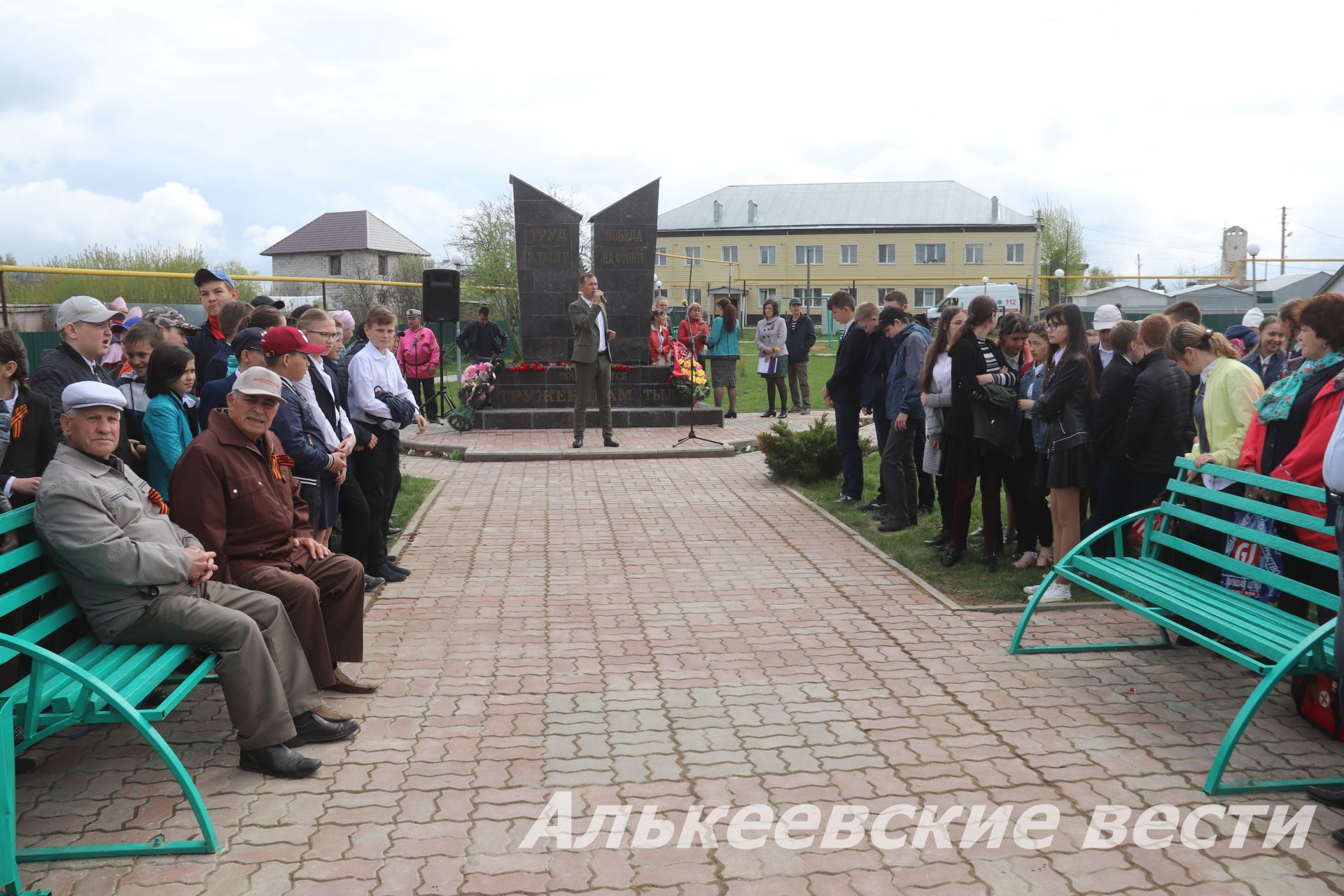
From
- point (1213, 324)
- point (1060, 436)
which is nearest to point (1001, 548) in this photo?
point (1060, 436)

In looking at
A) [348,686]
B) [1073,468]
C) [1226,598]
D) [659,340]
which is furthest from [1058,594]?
[659,340]

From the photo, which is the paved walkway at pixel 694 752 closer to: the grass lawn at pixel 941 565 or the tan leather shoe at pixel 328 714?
the tan leather shoe at pixel 328 714

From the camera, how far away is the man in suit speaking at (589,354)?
46.3 ft

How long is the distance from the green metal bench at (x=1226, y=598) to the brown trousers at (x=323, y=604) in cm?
334

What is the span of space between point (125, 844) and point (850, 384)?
7.30 metres

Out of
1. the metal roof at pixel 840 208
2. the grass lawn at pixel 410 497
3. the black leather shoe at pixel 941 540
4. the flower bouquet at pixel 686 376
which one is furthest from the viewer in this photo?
the metal roof at pixel 840 208

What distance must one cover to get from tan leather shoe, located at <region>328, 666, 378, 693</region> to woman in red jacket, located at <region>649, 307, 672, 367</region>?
44.9 feet

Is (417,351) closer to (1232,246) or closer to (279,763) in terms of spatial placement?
(279,763)

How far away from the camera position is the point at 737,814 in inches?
149

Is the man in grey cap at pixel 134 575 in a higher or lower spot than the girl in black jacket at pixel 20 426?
lower

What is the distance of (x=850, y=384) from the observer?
967cm

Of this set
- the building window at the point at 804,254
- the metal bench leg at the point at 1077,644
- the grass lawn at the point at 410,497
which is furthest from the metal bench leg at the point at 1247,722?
the building window at the point at 804,254

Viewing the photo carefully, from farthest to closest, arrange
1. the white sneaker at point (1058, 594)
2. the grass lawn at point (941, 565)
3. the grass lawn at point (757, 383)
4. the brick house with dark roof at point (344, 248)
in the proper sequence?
the brick house with dark roof at point (344, 248)
the grass lawn at point (757, 383)
the grass lawn at point (941, 565)
the white sneaker at point (1058, 594)

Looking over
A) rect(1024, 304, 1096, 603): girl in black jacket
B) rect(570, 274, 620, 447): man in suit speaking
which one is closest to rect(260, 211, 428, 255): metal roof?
rect(570, 274, 620, 447): man in suit speaking
